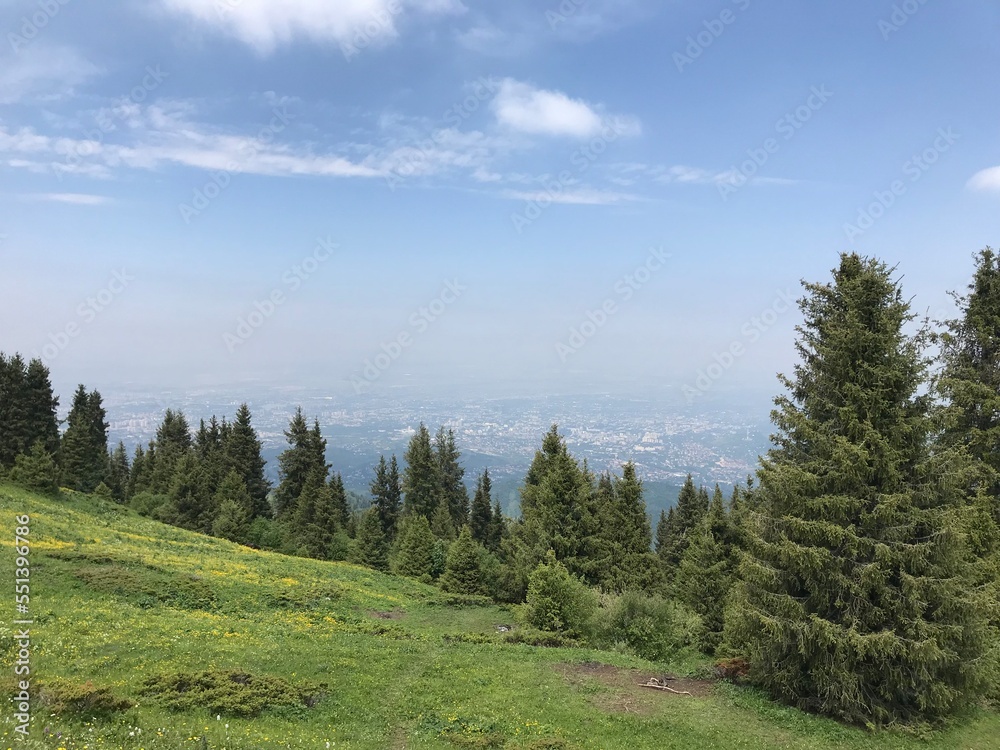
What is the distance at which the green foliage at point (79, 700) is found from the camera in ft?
37.1

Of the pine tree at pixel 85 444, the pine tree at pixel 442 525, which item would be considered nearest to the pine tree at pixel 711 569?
the pine tree at pixel 442 525

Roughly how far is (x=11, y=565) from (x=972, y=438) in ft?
143

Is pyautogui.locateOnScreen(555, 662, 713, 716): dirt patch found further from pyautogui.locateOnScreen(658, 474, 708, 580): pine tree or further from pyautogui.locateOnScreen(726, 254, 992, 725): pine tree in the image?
pyautogui.locateOnScreen(658, 474, 708, 580): pine tree

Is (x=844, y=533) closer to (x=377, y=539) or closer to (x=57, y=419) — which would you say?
(x=377, y=539)

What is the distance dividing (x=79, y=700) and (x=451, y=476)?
65.9 metres

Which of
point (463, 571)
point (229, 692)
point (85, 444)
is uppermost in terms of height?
point (85, 444)

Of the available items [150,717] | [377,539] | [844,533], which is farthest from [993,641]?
[377,539]

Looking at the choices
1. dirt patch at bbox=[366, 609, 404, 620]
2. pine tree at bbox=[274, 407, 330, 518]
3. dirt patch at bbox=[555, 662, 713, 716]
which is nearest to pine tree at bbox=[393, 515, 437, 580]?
dirt patch at bbox=[366, 609, 404, 620]

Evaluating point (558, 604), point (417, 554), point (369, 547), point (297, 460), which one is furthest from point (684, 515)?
point (297, 460)

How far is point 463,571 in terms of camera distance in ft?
147

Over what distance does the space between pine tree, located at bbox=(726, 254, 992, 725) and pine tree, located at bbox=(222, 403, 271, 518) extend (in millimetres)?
66598

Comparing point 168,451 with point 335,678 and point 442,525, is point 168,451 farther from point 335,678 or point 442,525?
point 335,678

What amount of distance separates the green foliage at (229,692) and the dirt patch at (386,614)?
53.5ft

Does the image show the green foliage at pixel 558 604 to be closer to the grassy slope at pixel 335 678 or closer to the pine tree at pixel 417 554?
the grassy slope at pixel 335 678
